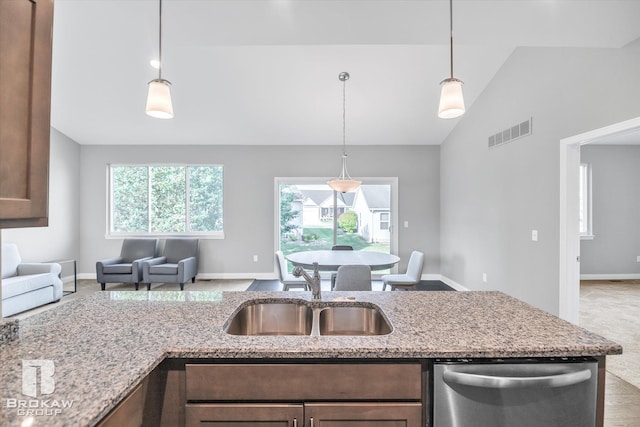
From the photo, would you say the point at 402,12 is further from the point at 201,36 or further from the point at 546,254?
the point at 546,254

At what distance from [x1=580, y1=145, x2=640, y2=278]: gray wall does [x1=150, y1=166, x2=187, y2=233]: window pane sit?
24.0 ft

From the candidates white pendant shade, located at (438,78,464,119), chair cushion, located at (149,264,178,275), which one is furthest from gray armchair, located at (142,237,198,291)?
white pendant shade, located at (438,78,464,119)

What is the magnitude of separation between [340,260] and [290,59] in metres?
2.46

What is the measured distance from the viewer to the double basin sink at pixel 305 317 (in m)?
1.55

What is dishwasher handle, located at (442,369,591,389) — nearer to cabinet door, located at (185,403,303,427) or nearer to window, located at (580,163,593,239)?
cabinet door, located at (185,403,303,427)

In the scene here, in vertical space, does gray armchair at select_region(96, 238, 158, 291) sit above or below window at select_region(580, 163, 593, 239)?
below

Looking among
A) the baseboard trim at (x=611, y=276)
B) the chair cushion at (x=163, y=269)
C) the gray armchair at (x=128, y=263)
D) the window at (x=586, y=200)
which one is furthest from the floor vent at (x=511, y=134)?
the gray armchair at (x=128, y=263)

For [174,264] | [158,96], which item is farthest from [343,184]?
[174,264]

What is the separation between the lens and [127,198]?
5918 mm

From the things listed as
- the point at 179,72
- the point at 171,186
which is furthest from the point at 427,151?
the point at 171,186

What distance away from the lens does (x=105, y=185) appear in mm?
5832

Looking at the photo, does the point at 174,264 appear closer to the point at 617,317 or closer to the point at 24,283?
the point at 24,283

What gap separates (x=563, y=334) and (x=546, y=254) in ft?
8.01

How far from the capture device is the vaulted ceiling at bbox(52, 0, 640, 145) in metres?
2.30
